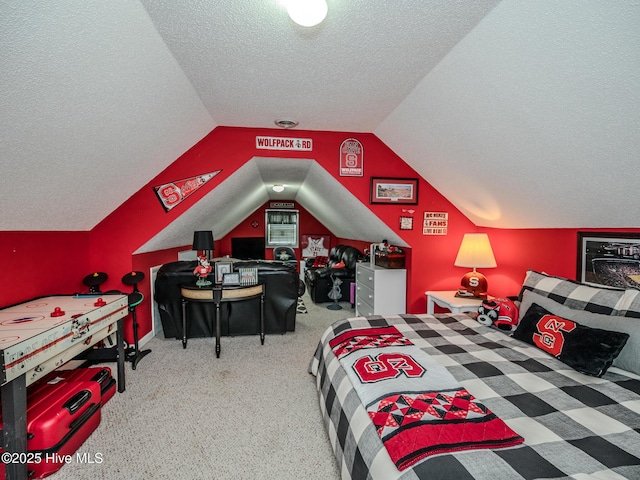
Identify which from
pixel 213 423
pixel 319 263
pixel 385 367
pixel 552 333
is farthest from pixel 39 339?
pixel 319 263

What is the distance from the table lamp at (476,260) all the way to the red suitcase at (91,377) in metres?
3.32

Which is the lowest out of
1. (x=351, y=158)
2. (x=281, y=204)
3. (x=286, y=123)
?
(x=281, y=204)

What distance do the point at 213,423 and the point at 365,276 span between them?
8.84 feet

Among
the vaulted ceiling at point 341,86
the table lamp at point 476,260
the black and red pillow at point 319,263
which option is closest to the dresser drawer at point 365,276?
the table lamp at point 476,260

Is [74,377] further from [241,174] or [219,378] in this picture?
[241,174]

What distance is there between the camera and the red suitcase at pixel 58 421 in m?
1.67

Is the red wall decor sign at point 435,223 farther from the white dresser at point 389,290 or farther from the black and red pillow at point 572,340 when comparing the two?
the black and red pillow at point 572,340

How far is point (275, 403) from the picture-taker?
2.40 m

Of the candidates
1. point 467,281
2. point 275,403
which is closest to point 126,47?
point 275,403

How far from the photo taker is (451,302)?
3170 millimetres

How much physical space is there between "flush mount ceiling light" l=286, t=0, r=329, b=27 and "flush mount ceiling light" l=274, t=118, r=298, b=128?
1792 mm

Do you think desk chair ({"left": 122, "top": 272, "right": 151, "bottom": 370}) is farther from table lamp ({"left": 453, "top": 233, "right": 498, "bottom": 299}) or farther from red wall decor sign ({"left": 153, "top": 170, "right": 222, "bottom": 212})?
table lamp ({"left": 453, "top": 233, "right": 498, "bottom": 299})

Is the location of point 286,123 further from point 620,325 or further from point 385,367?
point 620,325

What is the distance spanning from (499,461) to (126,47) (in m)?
2.53
